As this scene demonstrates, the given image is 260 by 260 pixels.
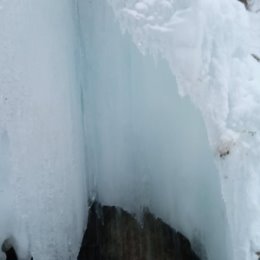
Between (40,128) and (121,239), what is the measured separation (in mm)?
893

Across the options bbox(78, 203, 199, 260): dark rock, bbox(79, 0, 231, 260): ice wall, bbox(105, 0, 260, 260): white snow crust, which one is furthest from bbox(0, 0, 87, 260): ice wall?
bbox(105, 0, 260, 260): white snow crust

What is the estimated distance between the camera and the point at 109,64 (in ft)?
7.72

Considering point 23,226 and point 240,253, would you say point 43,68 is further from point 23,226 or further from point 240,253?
point 240,253

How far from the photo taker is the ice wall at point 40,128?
2.04 metres

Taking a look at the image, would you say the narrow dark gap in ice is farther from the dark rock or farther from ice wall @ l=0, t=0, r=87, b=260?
the dark rock

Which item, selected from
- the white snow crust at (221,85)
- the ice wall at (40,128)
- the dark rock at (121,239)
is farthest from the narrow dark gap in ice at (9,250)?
the white snow crust at (221,85)

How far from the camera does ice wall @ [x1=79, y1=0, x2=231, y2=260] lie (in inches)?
87.5

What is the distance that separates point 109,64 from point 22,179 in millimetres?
670

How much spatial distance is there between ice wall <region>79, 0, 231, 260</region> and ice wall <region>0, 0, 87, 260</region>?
0.11 m

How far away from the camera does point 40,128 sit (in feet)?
7.11

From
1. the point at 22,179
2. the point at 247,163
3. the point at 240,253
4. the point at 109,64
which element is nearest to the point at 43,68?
the point at 109,64

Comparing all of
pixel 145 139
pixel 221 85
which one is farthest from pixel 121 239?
pixel 221 85

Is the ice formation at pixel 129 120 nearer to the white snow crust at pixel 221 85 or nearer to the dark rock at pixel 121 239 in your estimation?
the white snow crust at pixel 221 85

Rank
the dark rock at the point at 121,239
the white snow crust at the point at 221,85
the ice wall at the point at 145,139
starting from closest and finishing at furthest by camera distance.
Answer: the white snow crust at the point at 221,85, the ice wall at the point at 145,139, the dark rock at the point at 121,239
